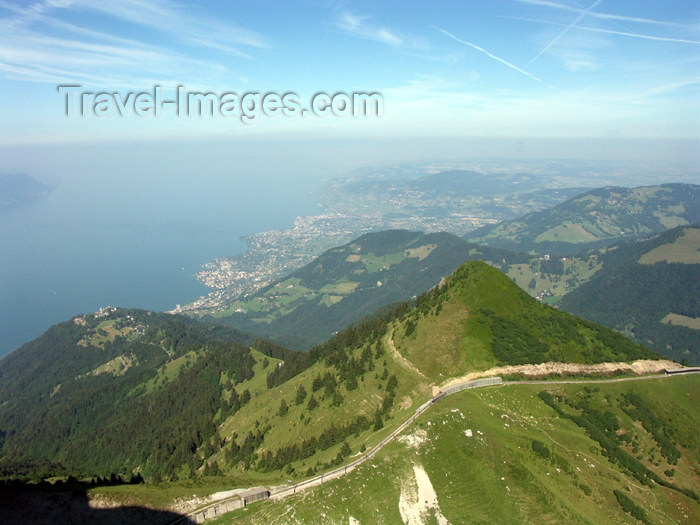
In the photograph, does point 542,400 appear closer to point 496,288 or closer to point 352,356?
point 496,288

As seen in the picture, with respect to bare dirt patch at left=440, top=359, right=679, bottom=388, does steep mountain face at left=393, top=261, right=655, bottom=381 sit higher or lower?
higher

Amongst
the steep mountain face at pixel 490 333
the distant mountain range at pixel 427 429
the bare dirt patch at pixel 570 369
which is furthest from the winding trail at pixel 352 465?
the steep mountain face at pixel 490 333

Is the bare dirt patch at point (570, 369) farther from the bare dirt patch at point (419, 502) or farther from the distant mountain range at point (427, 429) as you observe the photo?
the bare dirt patch at point (419, 502)

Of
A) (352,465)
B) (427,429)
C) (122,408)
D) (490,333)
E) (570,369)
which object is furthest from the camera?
(122,408)

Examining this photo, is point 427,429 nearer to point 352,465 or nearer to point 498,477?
point 498,477

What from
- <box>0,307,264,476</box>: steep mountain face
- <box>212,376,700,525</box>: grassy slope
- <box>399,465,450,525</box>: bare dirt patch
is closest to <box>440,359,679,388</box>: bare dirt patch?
<box>212,376,700,525</box>: grassy slope

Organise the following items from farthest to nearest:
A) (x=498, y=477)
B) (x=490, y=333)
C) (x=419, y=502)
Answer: (x=490, y=333)
(x=498, y=477)
(x=419, y=502)

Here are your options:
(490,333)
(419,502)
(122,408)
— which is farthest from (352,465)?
(122,408)

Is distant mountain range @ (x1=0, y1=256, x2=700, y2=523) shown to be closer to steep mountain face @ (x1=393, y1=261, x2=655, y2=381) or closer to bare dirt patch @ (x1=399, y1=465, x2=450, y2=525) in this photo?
bare dirt patch @ (x1=399, y1=465, x2=450, y2=525)

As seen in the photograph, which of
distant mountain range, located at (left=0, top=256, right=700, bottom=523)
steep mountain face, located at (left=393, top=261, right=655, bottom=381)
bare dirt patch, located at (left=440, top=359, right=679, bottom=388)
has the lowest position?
distant mountain range, located at (left=0, top=256, right=700, bottom=523)
